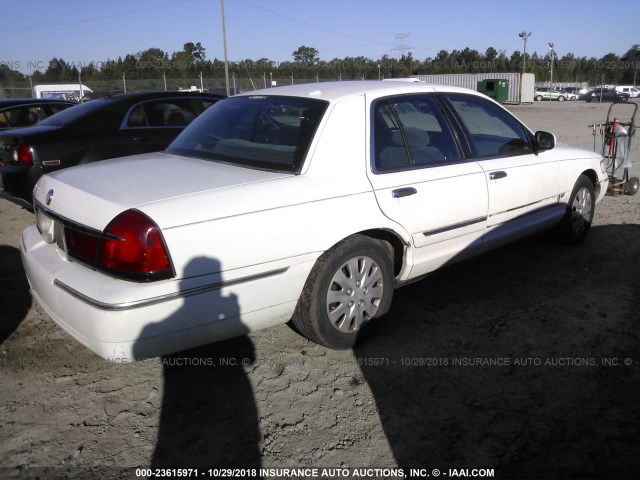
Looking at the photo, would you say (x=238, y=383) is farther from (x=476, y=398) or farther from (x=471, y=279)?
(x=471, y=279)

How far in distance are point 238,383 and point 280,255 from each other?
811 mm

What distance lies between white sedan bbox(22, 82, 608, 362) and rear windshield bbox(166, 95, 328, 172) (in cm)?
1

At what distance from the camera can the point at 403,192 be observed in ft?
11.6

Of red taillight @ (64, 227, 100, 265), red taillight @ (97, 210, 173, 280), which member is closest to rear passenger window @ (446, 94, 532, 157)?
red taillight @ (97, 210, 173, 280)

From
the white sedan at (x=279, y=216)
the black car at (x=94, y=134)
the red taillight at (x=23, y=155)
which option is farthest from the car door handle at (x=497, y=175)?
the red taillight at (x=23, y=155)

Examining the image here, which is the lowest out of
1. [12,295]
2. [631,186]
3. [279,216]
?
[12,295]

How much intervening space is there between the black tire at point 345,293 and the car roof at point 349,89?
38.1 inches

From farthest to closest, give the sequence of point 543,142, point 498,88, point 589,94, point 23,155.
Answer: point 589,94 < point 498,88 < point 23,155 < point 543,142

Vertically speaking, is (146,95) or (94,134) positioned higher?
(146,95)

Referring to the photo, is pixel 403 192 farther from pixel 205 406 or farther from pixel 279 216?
pixel 205 406

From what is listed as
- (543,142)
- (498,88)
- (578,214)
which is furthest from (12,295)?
(498,88)

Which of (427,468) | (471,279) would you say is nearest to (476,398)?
(427,468)

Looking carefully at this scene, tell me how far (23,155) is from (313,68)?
5116 centimetres

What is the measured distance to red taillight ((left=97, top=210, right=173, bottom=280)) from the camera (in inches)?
103
